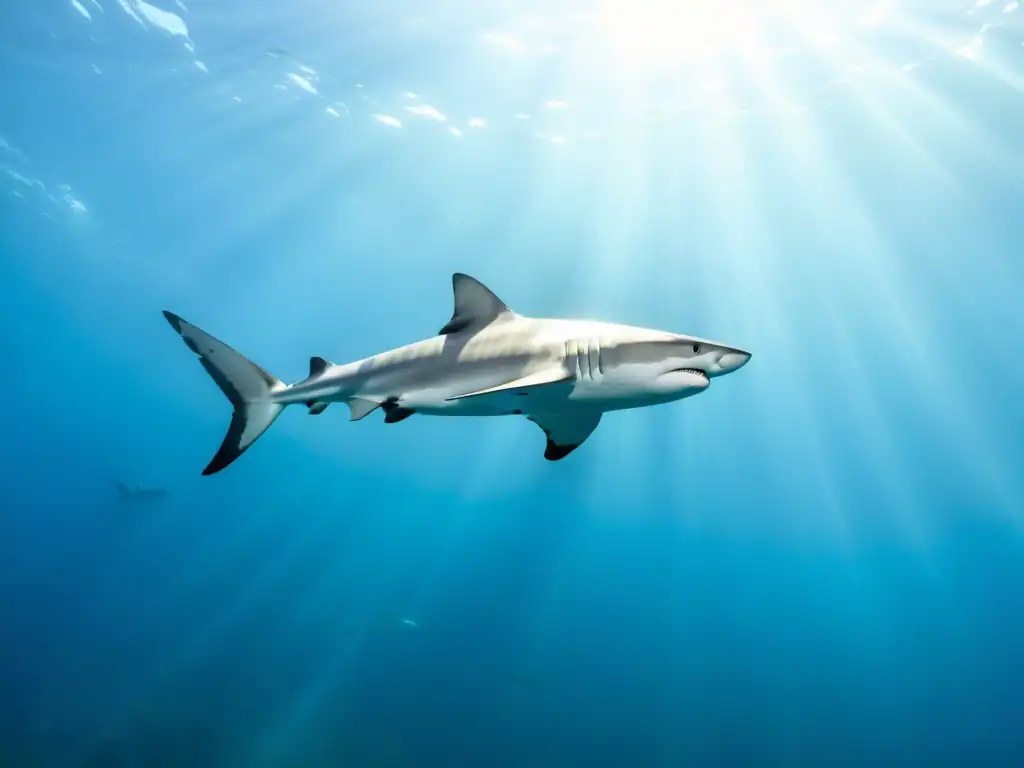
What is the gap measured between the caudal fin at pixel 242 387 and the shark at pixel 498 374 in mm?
10

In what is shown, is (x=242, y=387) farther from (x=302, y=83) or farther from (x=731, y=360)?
(x=302, y=83)

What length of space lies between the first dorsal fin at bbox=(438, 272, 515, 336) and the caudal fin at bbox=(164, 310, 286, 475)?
2.08 m

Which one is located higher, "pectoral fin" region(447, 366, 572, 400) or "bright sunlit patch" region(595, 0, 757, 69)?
"bright sunlit patch" region(595, 0, 757, 69)

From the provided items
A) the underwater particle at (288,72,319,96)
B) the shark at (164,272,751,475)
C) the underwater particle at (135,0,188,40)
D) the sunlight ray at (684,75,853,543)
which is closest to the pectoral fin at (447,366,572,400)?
the shark at (164,272,751,475)

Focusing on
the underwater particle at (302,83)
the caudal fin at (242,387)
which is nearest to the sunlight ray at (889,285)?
the underwater particle at (302,83)

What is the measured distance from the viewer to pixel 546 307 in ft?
142

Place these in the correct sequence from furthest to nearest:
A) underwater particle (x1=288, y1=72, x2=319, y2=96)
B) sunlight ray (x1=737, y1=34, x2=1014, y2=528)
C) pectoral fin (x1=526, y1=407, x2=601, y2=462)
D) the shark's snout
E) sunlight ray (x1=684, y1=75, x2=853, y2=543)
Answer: sunlight ray (x1=684, y1=75, x2=853, y2=543), sunlight ray (x1=737, y1=34, x2=1014, y2=528), underwater particle (x1=288, y1=72, x2=319, y2=96), pectoral fin (x1=526, y1=407, x2=601, y2=462), the shark's snout

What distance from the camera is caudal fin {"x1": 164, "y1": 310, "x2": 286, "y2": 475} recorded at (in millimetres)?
5230

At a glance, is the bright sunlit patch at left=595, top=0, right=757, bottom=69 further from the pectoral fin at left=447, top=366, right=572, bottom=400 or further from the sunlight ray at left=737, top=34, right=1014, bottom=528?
the pectoral fin at left=447, top=366, right=572, bottom=400

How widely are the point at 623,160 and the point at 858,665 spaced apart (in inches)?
1863

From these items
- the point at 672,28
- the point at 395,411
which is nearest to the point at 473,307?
the point at 395,411

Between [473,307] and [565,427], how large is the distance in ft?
4.34

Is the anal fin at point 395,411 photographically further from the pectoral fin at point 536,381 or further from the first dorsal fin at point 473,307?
the pectoral fin at point 536,381

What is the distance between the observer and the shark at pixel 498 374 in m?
3.42
